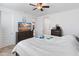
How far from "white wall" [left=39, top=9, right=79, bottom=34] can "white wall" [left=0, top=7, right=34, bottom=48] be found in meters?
0.80

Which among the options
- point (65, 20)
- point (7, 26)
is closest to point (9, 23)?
point (7, 26)

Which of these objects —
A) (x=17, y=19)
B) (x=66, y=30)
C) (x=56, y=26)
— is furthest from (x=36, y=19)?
(x=66, y=30)

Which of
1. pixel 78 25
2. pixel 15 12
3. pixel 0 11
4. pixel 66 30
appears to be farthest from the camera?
pixel 66 30

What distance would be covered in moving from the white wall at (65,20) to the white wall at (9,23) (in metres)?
0.80

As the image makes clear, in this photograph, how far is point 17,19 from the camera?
4.04m

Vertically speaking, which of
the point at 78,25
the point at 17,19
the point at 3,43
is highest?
the point at 17,19

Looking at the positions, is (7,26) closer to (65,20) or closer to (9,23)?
(9,23)

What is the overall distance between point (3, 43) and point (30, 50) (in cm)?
220

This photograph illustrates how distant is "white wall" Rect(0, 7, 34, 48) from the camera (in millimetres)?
3708

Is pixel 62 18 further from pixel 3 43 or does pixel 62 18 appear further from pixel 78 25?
pixel 3 43

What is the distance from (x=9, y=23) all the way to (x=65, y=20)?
8.32ft

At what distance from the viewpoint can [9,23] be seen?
3.86 meters

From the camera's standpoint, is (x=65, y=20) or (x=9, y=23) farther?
(x=65, y=20)

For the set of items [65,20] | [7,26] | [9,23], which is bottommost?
[7,26]
